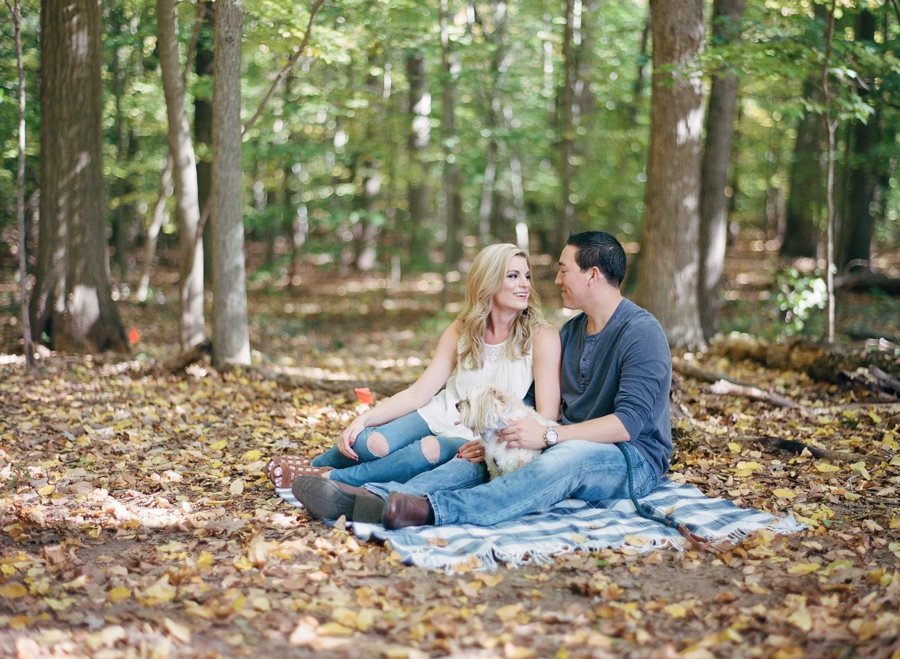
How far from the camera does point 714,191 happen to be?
9.66 metres

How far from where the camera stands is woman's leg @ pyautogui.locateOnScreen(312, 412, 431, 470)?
165 inches

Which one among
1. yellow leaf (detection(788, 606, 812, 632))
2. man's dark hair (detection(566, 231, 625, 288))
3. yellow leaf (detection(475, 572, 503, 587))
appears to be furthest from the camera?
man's dark hair (detection(566, 231, 625, 288))

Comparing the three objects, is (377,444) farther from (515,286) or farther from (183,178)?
(183,178)

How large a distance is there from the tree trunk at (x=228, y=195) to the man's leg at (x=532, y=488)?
425 cm

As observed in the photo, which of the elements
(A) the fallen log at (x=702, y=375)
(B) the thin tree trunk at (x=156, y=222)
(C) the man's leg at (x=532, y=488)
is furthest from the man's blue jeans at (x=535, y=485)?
(B) the thin tree trunk at (x=156, y=222)

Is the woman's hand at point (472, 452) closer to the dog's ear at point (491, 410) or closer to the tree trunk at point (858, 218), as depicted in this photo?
the dog's ear at point (491, 410)

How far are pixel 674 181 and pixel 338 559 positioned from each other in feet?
20.3

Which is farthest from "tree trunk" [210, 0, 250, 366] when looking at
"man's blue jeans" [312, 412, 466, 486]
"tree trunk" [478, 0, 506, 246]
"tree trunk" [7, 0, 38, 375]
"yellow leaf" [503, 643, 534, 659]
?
"tree trunk" [478, 0, 506, 246]

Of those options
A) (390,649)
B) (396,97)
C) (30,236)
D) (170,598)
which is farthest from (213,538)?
(30,236)

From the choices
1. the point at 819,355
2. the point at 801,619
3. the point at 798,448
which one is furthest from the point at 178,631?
the point at 819,355

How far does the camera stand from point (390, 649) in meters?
2.64

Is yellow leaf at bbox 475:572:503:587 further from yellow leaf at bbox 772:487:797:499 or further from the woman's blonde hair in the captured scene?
yellow leaf at bbox 772:487:797:499

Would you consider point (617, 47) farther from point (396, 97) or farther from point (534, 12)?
point (396, 97)

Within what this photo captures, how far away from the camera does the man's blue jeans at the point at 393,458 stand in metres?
4.15
